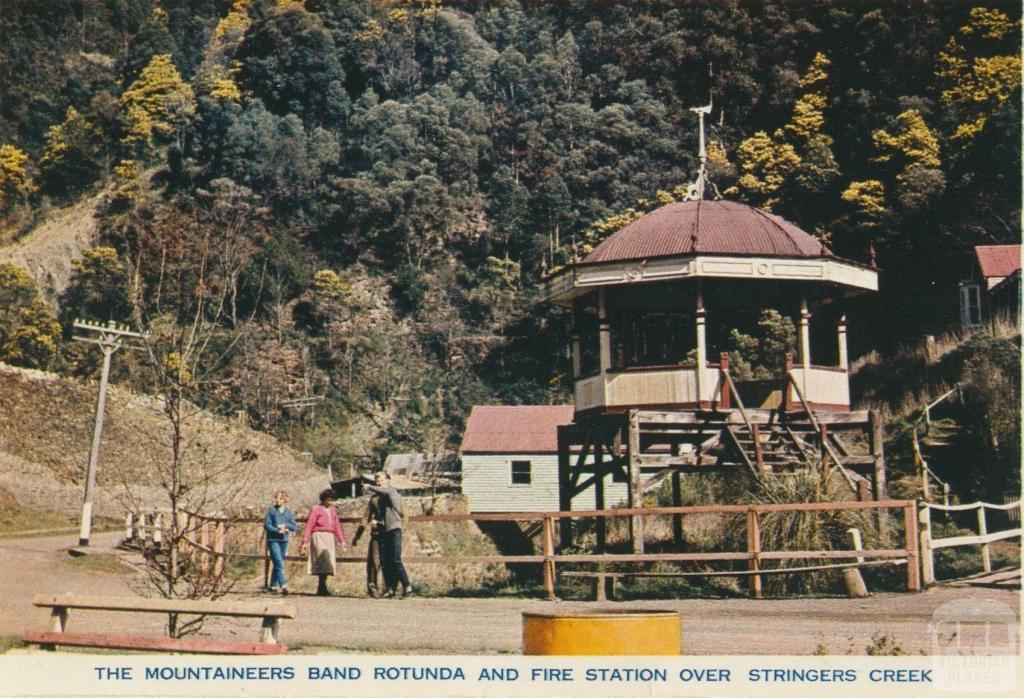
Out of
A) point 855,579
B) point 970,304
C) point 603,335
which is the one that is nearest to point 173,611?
point 855,579

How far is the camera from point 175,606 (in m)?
12.6

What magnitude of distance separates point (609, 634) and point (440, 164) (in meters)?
73.2

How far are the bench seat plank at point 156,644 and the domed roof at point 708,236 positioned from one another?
13.2 m

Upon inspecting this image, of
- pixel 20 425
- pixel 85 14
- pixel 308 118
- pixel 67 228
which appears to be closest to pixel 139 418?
pixel 20 425

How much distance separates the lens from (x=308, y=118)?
9162 centimetres

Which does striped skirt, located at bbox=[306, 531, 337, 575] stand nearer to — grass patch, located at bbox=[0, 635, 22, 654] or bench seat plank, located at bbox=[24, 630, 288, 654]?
grass patch, located at bbox=[0, 635, 22, 654]

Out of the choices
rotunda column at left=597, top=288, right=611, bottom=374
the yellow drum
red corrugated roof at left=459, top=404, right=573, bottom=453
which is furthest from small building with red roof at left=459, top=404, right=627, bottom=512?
the yellow drum

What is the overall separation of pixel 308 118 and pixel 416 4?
10248 millimetres

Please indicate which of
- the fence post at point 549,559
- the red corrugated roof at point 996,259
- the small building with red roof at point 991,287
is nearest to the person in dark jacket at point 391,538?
the fence post at point 549,559

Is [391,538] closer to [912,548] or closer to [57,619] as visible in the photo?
[912,548]

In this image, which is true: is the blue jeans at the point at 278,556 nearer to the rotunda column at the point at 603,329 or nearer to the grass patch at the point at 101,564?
the rotunda column at the point at 603,329

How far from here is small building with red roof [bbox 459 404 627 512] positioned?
59.7 metres

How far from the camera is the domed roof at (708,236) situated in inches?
952
